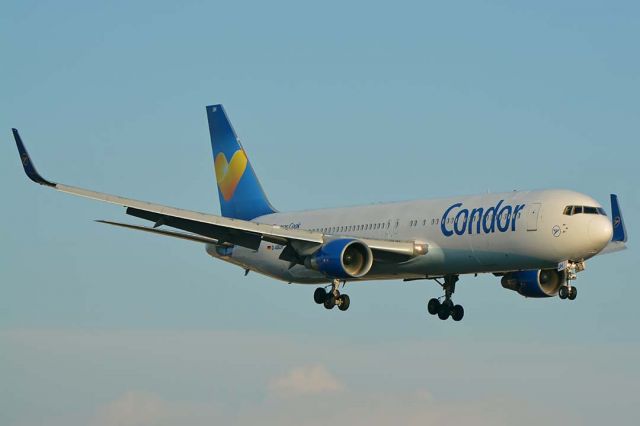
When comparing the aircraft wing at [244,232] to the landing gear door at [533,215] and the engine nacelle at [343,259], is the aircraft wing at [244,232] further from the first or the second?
the landing gear door at [533,215]

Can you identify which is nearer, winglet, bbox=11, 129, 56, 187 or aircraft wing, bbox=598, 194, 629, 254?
winglet, bbox=11, 129, 56, 187

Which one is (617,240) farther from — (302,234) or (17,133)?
(17,133)

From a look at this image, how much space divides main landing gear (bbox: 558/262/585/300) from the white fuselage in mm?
681

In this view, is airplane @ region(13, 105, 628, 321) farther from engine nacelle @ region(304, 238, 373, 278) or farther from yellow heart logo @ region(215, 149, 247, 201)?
yellow heart logo @ region(215, 149, 247, 201)

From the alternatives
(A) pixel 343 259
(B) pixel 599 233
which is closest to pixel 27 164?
(A) pixel 343 259

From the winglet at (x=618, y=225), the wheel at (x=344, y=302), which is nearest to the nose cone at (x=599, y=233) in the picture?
the winglet at (x=618, y=225)

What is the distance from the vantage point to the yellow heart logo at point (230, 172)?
8250 centimetres

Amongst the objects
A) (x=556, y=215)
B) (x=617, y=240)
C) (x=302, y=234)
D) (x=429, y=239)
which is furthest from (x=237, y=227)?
(x=617, y=240)

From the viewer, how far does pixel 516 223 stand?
210 feet

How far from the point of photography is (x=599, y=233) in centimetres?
6309

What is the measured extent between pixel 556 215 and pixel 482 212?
3.46m

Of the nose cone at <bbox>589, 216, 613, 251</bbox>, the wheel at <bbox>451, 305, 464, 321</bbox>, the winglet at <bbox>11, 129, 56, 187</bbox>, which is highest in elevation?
the nose cone at <bbox>589, 216, 613, 251</bbox>

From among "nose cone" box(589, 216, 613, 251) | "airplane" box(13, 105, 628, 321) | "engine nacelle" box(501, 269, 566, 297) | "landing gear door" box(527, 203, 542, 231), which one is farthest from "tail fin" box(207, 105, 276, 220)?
"nose cone" box(589, 216, 613, 251)

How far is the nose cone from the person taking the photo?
6306cm
